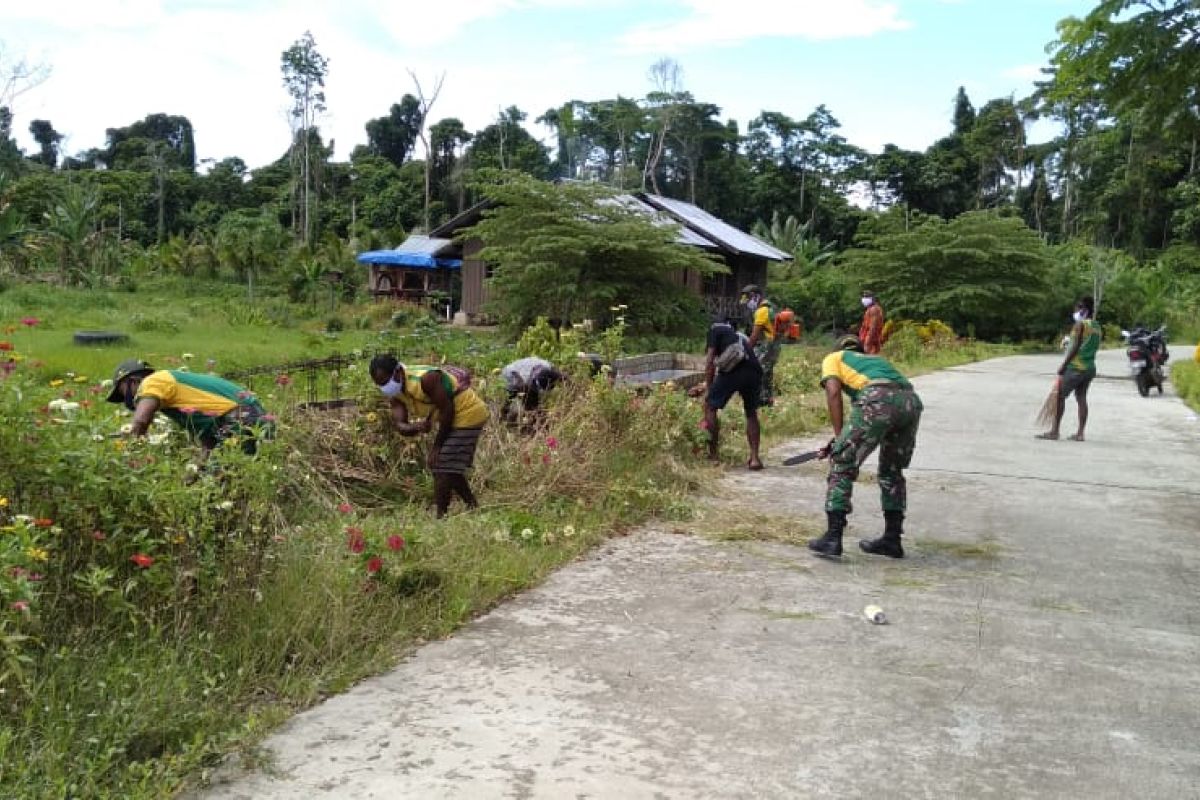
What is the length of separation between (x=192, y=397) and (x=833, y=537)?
3.77 m

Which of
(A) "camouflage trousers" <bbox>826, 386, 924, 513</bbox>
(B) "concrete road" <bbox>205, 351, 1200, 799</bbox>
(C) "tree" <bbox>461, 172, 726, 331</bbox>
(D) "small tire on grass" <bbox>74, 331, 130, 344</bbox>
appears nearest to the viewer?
(B) "concrete road" <bbox>205, 351, 1200, 799</bbox>

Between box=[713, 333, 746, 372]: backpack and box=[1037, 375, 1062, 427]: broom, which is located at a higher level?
box=[713, 333, 746, 372]: backpack

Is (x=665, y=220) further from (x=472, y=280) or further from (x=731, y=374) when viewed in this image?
(x=731, y=374)

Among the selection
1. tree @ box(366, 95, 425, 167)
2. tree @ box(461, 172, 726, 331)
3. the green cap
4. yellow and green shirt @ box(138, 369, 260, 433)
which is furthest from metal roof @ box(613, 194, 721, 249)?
tree @ box(366, 95, 425, 167)

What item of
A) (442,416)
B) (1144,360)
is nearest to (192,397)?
(442,416)

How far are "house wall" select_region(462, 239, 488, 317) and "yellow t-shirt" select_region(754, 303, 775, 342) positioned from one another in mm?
23762

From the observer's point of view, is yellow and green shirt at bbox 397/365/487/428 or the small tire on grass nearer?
yellow and green shirt at bbox 397/365/487/428

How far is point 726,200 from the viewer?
199ft

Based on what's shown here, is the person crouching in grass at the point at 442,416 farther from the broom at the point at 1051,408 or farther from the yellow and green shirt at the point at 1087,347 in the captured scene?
the broom at the point at 1051,408

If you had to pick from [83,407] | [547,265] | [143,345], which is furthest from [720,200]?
[83,407]

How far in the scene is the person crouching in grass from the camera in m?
6.30

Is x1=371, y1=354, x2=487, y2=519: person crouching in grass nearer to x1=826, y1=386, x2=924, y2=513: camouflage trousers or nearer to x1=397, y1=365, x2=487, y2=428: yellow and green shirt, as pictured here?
x1=397, y1=365, x2=487, y2=428: yellow and green shirt

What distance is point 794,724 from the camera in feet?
12.5

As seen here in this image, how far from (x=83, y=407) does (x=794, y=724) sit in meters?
3.24
